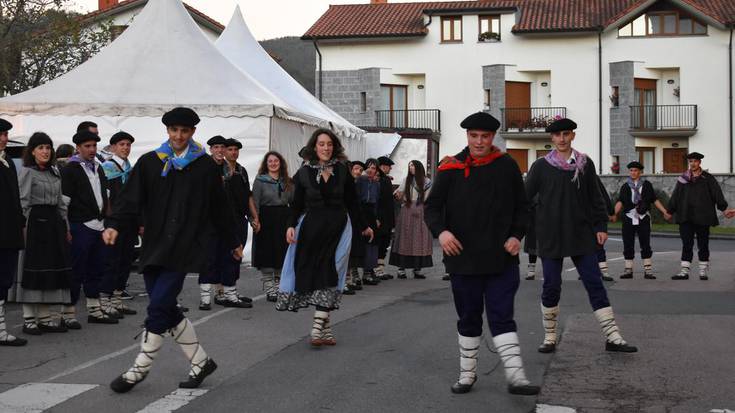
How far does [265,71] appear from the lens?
2336 cm

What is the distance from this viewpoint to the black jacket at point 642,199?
16.1m

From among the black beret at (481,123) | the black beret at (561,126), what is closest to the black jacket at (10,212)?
the black beret at (481,123)

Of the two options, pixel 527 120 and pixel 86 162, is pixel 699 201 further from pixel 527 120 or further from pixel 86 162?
pixel 527 120

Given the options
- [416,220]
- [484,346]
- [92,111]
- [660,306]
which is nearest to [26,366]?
[484,346]

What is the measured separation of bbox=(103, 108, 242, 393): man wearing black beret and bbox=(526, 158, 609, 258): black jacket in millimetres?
2767

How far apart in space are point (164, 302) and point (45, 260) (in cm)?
330

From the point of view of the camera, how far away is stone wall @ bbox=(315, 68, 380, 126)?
158ft

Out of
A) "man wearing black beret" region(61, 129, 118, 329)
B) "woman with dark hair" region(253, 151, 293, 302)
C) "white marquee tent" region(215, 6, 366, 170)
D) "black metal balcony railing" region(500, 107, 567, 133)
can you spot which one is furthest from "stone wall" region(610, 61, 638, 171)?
→ "man wearing black beret" region(61, 129, 118, 329)

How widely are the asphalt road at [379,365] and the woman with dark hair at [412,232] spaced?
374 cm

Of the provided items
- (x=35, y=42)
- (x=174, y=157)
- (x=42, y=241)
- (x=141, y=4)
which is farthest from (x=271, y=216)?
(x=141, y=4)

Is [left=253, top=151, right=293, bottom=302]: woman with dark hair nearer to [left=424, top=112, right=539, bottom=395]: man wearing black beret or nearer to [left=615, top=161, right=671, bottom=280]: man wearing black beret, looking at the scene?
[left=424, top=112, right=539, bottom=395]: man wearing black beret

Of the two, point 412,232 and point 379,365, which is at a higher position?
point 412,232

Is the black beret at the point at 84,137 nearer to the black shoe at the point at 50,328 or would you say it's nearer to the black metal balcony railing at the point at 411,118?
the black shoe at the point at 50,328

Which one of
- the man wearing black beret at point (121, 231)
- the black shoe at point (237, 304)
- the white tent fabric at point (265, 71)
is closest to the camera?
the man wearing black beret at point (121, 231)
